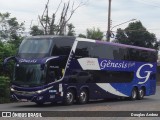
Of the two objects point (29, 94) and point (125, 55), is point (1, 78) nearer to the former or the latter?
point (29, 94)

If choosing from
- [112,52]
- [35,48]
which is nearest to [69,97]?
[35,48]

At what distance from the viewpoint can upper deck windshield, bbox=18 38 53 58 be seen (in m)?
25.5

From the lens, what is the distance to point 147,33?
86625mm

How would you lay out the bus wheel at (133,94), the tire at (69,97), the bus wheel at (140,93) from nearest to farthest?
the tire at (69,97)
the bus wheel at (133,94)
the bus wheel at (140,93)

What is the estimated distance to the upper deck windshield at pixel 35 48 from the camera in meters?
25.5

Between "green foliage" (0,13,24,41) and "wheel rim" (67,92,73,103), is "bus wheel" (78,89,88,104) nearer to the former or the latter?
"wheel rim" (67,92,73,103)

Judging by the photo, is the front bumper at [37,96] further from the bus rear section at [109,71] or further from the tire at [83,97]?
the tire at [83,97]

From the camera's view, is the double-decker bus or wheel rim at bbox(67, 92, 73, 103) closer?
the double-decker bus

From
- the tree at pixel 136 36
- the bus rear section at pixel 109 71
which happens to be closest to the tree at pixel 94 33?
the tree at pixel 136 36

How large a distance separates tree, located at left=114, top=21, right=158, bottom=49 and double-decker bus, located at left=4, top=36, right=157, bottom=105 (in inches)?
2053

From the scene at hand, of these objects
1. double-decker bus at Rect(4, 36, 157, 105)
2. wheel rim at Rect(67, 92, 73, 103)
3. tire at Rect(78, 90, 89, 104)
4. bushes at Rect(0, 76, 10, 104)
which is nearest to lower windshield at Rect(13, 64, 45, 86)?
double-decker bus at Rect(4, 36, 157, 105)

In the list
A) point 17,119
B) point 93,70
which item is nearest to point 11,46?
point 93,70

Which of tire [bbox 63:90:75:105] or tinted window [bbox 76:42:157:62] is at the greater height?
tinted window [bbox 76:42:157:62]

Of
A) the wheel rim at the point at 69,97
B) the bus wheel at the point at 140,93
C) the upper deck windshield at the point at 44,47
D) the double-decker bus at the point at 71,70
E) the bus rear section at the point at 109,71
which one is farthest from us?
the bus wheel at the point at 140,93
